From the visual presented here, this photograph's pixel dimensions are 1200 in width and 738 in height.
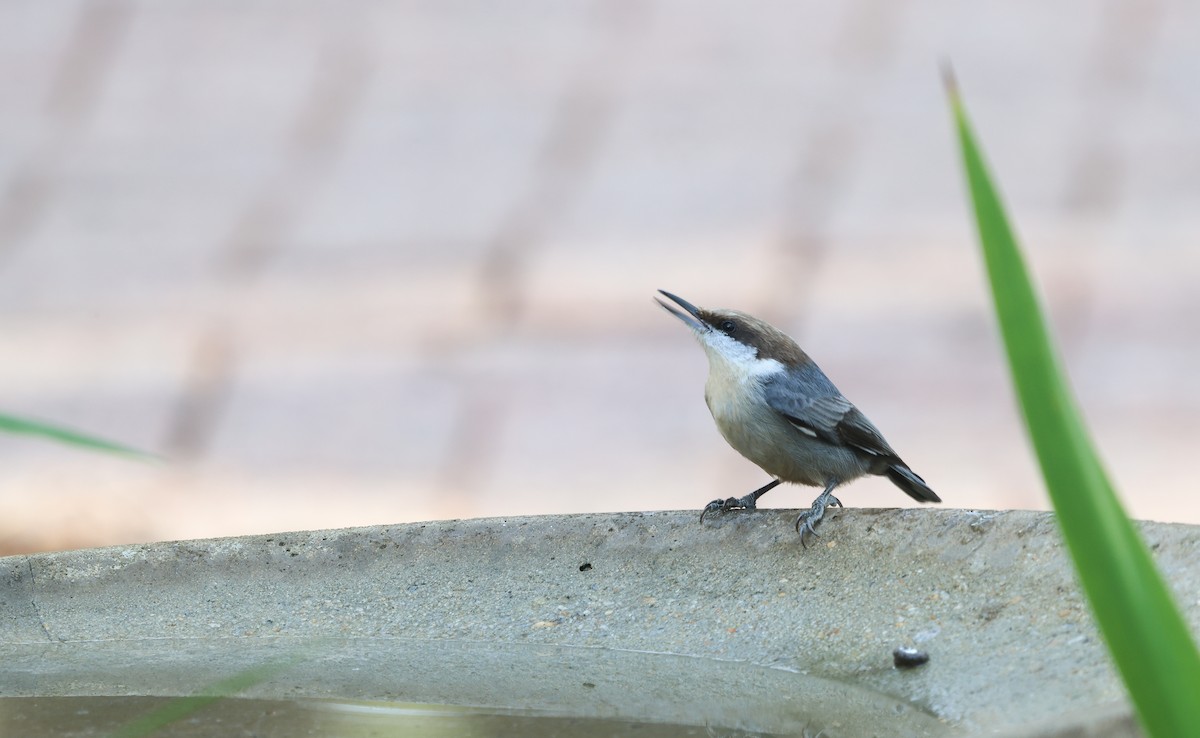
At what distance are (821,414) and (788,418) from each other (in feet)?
0.19

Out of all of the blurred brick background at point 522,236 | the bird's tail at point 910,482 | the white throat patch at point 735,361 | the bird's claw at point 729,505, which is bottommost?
the bird's claw at point 729,505

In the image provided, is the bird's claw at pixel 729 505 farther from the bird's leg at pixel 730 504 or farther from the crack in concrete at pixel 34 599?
the crack in concrete at pixel 34 599

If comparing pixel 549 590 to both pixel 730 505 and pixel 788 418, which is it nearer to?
Answer: pixel 730 505

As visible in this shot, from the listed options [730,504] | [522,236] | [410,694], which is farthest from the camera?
[522,236]

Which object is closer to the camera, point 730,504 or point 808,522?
point 808,522

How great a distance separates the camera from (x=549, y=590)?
227 centimetres

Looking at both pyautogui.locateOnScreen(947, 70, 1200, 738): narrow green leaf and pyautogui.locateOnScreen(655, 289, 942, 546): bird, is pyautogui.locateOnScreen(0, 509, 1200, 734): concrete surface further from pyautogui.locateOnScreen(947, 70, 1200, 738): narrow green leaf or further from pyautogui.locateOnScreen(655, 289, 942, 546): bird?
pyautogui.locateOnScreen(947, 70, 1200, 738): narrow green leaf

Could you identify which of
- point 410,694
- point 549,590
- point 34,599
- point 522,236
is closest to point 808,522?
point 549,590

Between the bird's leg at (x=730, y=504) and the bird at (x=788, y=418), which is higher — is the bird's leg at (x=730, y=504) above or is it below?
below

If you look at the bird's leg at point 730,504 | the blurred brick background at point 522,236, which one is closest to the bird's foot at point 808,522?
the bird's leg at point 730,504

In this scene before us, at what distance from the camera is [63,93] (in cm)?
704

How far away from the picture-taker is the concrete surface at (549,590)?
6.79ft

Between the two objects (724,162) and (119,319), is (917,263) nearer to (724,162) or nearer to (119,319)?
(724,162)

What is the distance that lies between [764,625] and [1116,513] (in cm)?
122
